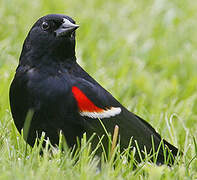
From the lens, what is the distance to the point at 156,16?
690 centimetres

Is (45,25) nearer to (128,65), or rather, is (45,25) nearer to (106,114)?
(106,114)

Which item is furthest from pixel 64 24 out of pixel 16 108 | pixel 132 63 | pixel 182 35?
pixel 182 35

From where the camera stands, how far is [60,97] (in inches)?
131

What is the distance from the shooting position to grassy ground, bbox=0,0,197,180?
9.94 ft

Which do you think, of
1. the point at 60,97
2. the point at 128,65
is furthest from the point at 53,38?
the point at 128,65

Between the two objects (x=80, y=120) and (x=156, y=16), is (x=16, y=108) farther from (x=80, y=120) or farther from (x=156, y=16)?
(x=156, y=16)

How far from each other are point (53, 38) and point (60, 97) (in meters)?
0.48

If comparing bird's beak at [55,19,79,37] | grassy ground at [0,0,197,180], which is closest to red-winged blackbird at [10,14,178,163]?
bird's beak at [55,19,79,37]

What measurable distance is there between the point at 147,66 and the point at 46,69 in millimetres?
2600

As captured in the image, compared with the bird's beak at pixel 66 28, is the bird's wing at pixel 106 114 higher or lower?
lower

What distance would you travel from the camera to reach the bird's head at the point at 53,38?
355 cm

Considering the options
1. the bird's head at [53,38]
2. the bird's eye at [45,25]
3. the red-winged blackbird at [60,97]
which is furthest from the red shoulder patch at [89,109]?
the bird's eye at [45,25]

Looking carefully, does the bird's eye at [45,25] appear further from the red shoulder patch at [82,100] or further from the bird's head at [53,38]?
the red shoulder patch at [82,100]

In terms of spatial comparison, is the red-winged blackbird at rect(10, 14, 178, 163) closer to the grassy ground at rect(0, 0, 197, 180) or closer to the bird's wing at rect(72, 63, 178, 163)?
the bird's wing at rect(72, 63, 178, 163)
